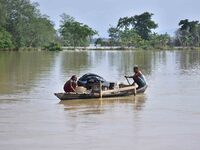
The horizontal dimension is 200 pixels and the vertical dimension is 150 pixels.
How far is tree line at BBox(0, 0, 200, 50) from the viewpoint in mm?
113500

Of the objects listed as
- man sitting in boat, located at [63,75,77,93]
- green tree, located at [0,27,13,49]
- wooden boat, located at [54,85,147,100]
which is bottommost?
wooden boat, located at [54,85,147,100]

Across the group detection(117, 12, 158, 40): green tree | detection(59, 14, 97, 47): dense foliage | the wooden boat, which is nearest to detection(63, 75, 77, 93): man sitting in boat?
the wooden boat

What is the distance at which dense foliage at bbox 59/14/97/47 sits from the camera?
126500mm

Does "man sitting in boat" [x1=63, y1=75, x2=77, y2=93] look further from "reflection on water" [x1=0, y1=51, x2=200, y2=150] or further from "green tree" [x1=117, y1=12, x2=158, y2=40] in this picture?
"green tree" [x1=117, y1=12, x2=158, y2=40]

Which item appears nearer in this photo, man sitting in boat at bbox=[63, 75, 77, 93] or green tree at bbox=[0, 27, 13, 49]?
man sitting in boat at bbox=[63, 75, 77, 93]

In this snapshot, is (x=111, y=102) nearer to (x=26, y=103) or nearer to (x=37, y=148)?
(x=26, y=103)

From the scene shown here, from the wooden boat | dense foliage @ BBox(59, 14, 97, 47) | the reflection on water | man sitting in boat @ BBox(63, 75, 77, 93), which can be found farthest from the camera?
dense foliage @ BBox(59, 14, 97, 47)

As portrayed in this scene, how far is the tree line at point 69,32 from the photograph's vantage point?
114 m

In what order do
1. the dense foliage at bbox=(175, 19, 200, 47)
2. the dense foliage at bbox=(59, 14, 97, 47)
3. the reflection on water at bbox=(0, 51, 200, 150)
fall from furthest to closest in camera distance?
the dense foliage at bbox=(175, 19, 200, 47)
the dense foliage at bbox=(59, 14, 97, 47)
the reflection on water at bbox=(0, 51, 200, 150)

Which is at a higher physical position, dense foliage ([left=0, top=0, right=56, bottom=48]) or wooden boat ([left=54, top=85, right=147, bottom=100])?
dense foliage ([left=0, top=0, right=56, bottom=48])

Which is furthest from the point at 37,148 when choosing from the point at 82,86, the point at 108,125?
the point at 82,86

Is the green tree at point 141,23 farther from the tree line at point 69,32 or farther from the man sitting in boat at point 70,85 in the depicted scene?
the man sitting in boat at point 70,85

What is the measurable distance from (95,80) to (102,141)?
31.7 feet

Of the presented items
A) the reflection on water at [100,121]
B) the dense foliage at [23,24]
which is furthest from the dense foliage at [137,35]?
the reflection on water at [100,121]
